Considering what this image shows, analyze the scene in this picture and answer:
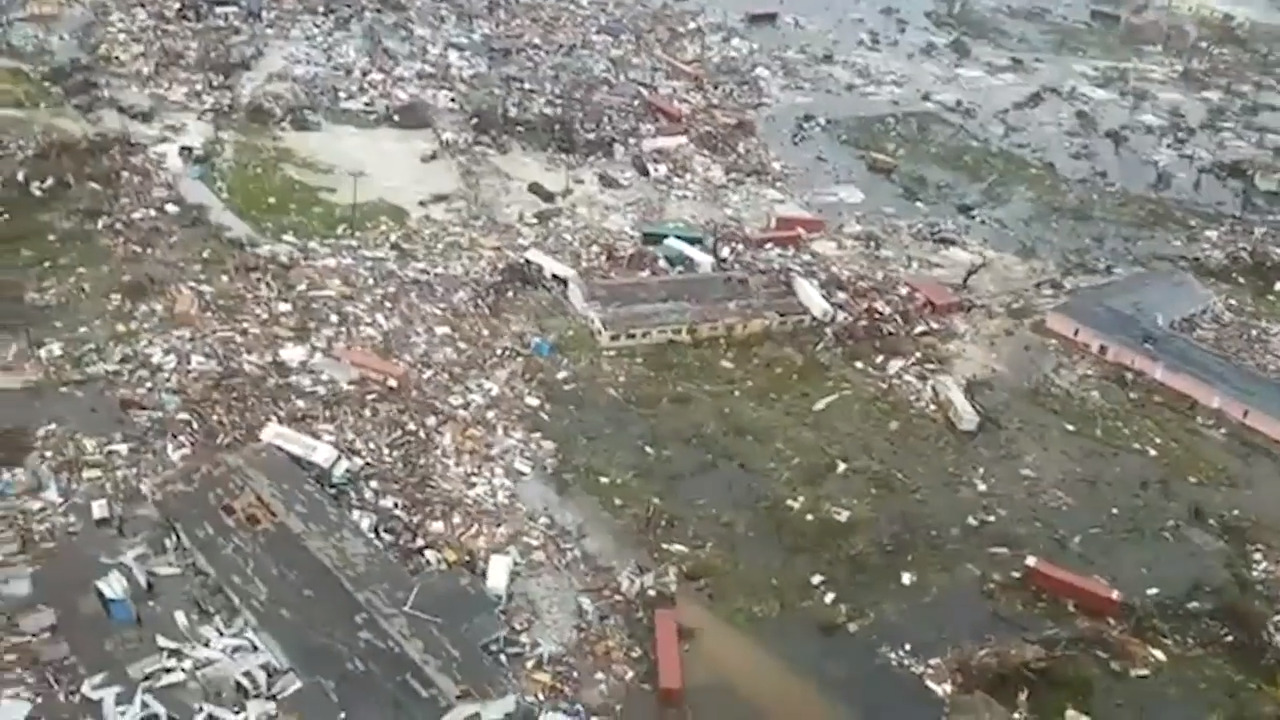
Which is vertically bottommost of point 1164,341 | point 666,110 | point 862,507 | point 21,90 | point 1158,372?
point 21,90

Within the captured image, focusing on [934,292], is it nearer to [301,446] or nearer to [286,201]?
[301,446]

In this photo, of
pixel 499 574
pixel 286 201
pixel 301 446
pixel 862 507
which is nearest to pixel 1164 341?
pixel 862 507

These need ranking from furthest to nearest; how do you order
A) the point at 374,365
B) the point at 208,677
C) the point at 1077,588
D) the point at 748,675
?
the point at 374,365 < the point at 1077,588 < the point at 748,675 < the point at 208,677

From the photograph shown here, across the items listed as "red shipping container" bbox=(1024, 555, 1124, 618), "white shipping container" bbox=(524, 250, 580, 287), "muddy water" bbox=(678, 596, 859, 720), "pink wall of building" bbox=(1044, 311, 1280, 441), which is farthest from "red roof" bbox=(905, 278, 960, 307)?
"muddy water" bbox=(678, 596, 859, 720)

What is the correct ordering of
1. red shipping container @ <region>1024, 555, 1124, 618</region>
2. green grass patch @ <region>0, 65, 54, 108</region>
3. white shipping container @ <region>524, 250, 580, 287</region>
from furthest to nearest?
green grass patch @ <region>0, 65, 54, 108</region> < white shipping container @ <region>524, 250, 580, 287</region> < red shipping container @ <region>1024, 555, 1124, 618</region>

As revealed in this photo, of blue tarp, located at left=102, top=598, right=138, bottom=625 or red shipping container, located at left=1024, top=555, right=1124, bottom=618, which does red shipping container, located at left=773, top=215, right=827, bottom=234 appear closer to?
red shipping container, located at left=1024, top=555, right=1124, bottom=618

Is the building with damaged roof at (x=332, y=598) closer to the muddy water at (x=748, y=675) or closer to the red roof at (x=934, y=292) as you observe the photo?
the muddy water at (x=748, y=675)

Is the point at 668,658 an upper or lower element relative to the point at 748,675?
upper

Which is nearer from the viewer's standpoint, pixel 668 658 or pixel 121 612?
pixel 121 612
